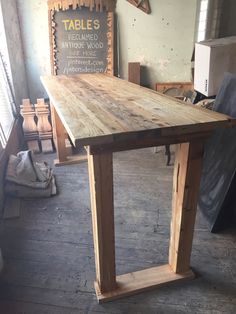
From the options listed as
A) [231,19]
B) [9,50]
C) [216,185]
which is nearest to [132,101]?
[216,185]

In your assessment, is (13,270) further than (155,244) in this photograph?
No

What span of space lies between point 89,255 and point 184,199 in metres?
0.72

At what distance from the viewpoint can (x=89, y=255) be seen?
1740 mm

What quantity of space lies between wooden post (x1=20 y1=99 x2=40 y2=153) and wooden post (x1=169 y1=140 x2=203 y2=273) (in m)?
2.11

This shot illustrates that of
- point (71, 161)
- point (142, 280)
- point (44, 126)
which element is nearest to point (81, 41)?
point (44, 126)

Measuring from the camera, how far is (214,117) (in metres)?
1.20

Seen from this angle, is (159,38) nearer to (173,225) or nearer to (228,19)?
(228,19)

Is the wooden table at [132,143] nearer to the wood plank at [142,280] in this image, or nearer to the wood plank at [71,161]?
the wood plank at [142,280]

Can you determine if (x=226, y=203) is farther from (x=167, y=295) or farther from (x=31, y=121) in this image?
(x=31, y=121)

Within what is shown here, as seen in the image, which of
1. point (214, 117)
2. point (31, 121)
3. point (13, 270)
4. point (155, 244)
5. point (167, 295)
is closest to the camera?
point (214, 117)

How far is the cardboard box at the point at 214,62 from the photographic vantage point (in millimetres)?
2393

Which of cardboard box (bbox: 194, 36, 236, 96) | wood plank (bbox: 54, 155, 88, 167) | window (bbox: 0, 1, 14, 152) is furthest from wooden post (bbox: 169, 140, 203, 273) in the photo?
window (bbox: 0, 1, 14, 152)

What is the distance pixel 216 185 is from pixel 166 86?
6.18 feet

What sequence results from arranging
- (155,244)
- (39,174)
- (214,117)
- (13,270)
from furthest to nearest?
(39,174)
(155,244)
(13,270)
(214,117)
